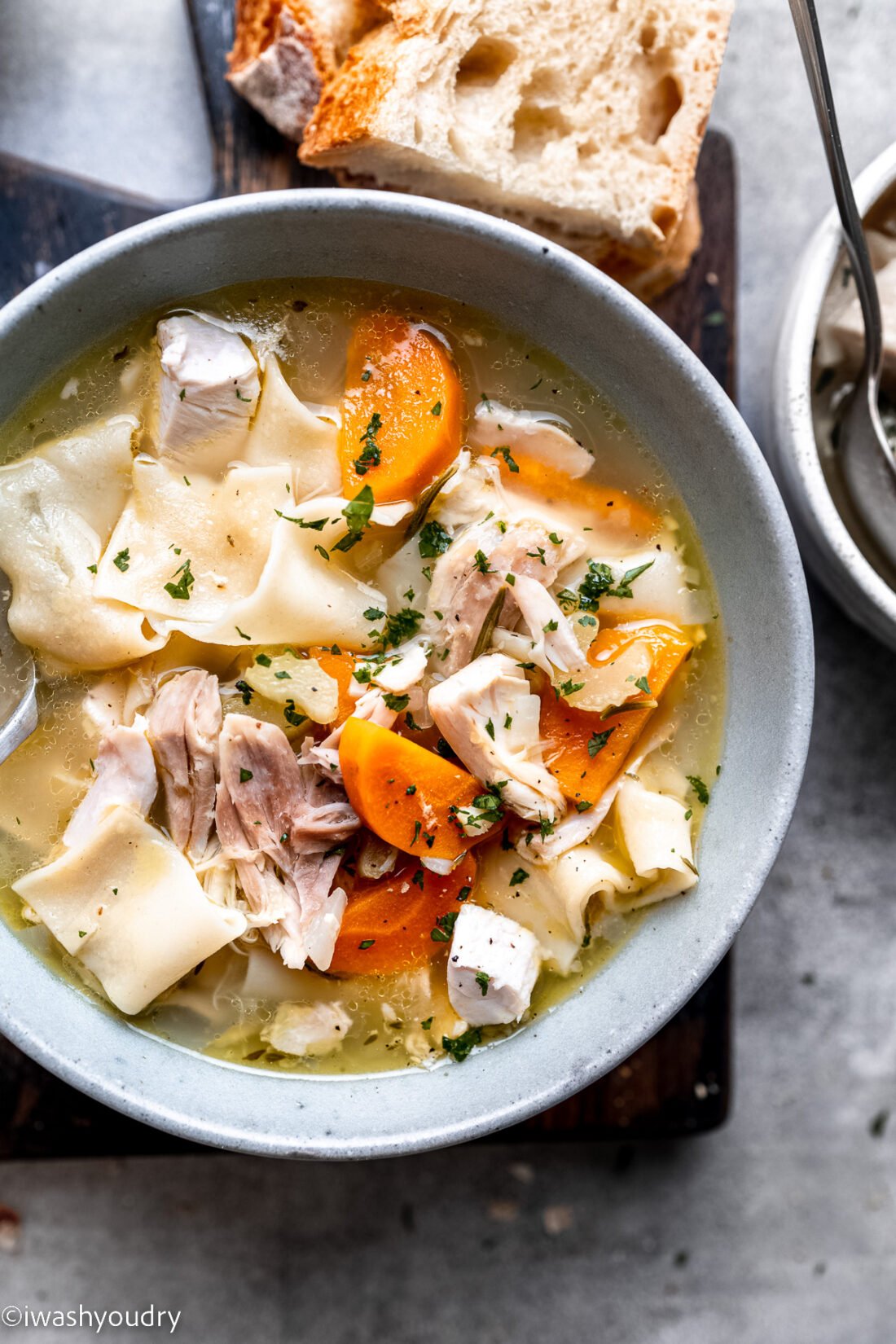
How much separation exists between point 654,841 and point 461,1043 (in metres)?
0.58

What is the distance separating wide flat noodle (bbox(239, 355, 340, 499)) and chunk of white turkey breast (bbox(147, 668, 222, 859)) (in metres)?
0.47

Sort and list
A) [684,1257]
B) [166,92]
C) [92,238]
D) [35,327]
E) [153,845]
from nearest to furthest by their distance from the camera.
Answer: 1. [35,327]
2. [153,845]
3. [92,238]
4. [166,92]
5. [684,1257]

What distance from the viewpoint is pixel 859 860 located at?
2990mm

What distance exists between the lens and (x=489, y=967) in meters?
2.10

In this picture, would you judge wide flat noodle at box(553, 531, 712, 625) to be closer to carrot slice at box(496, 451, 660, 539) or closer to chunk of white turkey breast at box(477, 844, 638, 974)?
carrot slice at box(496, 451, 660, 539)

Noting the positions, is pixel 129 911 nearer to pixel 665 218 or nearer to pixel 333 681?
pixel 333 681

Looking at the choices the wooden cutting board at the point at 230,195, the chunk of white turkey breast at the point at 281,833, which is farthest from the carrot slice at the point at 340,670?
the wooden cutting board at the point at 230,195

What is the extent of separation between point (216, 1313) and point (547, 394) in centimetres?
262

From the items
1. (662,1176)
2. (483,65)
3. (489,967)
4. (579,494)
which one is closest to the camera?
(489,967)

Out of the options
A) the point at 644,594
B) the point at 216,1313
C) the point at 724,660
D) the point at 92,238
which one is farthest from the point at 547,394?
the point at 216,1313

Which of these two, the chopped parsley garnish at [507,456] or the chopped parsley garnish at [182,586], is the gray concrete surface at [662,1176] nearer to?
the chopped parsley garnish at [507,456]

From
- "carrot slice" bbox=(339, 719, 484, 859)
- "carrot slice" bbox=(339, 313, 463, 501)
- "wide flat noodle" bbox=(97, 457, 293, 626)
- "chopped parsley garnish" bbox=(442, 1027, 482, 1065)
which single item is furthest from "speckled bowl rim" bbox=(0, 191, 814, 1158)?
"carrot slice" bbox=(339, 719, 484, 859)

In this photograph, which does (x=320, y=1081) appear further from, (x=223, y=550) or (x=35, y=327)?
(x=35, y=327)

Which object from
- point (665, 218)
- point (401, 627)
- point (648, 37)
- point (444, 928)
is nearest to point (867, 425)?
point (665, 218)
